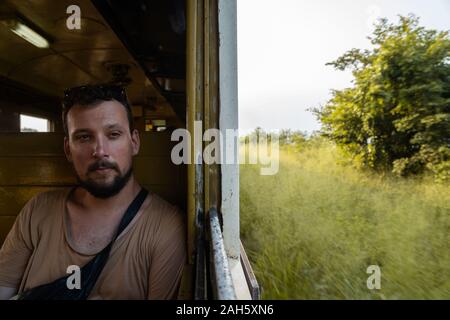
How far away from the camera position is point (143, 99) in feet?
18.7

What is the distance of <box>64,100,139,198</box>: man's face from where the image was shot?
164 centimetres

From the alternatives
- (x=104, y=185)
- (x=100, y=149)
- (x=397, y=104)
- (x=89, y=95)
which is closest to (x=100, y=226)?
(x=104, y=185)

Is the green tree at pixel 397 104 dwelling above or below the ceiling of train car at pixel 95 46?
below

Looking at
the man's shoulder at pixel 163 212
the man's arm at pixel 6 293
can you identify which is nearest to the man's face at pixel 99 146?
the man's shoulder at pixel 163 212

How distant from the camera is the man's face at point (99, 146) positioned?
1645mm

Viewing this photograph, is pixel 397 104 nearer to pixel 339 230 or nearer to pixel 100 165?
pixel 339 230

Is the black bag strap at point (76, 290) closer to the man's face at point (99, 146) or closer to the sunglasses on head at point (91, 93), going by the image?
the man's face at point (99, 146)

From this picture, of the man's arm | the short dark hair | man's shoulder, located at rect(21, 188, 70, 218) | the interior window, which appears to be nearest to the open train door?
the short dark hair

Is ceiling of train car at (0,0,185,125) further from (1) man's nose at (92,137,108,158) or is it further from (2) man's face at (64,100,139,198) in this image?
(1) man's nose at (92,137,108,158)

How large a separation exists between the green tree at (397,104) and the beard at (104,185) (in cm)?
261

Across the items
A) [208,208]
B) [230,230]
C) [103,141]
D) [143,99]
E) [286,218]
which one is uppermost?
[143,99]

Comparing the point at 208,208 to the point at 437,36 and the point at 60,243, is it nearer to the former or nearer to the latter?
the point at 60,243

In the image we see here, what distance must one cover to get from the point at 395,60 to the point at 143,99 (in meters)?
4.41
